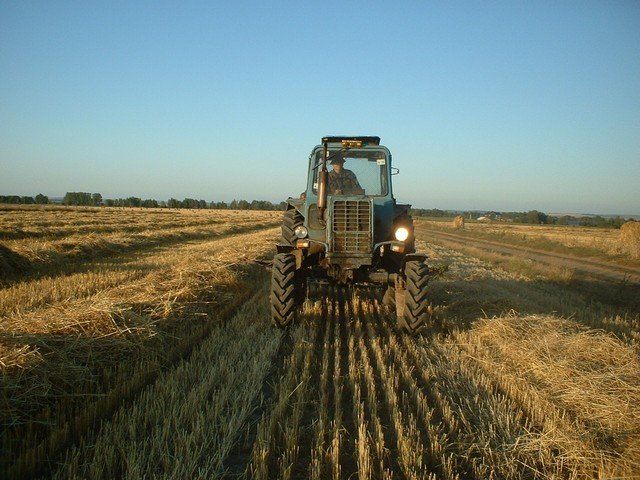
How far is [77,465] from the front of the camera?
8.68 ft

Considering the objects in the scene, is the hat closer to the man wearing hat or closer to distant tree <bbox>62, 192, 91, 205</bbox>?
the man wearing hat

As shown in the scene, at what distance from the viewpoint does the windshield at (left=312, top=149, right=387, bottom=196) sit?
688 cm

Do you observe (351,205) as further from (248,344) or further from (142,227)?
(142,227)

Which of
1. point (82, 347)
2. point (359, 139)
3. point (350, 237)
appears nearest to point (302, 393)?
point (82, 347)

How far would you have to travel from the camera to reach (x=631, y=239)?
18.0 metres

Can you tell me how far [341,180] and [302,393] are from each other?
3.84m

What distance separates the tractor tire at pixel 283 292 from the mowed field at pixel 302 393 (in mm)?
237

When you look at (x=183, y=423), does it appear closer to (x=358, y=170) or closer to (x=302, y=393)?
(x=302, y=393)

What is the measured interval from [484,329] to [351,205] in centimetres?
254

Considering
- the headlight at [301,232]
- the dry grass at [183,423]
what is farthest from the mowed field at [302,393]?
the headlight at [301,232]

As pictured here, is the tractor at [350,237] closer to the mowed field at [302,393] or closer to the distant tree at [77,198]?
the mowed field at [302,393]

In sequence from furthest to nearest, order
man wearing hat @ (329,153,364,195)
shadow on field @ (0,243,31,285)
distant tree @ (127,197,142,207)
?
distant tree @ (127,197,142,207), shadow on field @ (0,243,31,285), man wearing hat @ (329,153,364,195)

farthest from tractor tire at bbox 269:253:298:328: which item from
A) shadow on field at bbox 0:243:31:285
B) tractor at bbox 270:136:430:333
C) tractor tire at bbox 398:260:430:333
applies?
shadow on field at bbox 0:243:31:285

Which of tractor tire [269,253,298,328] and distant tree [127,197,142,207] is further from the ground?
distant tree [127,197,142,207]
